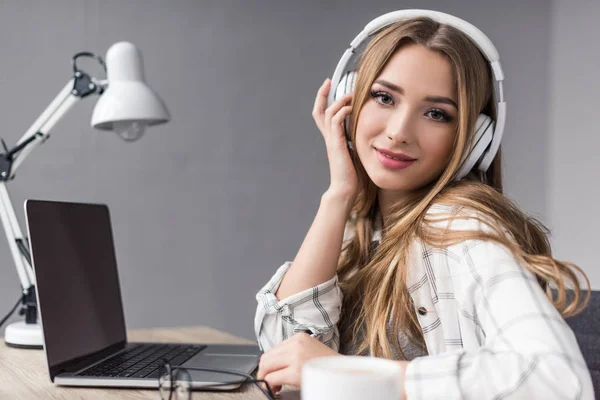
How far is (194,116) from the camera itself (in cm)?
231

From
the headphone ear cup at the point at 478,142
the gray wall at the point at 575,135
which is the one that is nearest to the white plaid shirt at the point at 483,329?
the headphone ear cup at the point at 478,142

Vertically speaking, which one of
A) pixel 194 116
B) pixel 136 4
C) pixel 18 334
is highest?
pixel 136 4

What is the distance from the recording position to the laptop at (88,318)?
0.95 m

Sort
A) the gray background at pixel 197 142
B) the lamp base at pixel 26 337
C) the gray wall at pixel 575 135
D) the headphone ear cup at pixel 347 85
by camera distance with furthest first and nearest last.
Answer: the gray wall at pixel 575 135, the gray background at pixel 197 142, the lamp base at pixel 26 337, the headphone ear cup at pixel 347 85

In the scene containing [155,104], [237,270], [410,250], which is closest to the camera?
[410,250]

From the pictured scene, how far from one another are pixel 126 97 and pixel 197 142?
0.96 m

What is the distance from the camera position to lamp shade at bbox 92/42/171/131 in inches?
53.1

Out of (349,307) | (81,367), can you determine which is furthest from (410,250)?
(81,367)

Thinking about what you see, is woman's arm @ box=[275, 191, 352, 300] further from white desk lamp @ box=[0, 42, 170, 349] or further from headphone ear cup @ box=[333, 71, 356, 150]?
white desk lamp @ box=[0, 42, 170, 349]

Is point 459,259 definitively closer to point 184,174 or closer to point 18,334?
point 18,334

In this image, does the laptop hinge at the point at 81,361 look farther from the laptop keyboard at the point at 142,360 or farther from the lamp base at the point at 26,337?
the lamp base at the point at 26,337

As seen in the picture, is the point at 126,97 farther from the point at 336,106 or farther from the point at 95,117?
the point at 336,106

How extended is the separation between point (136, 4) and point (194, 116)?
42cm

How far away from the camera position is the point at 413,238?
0.95 meters
